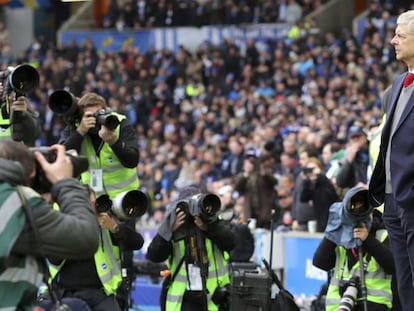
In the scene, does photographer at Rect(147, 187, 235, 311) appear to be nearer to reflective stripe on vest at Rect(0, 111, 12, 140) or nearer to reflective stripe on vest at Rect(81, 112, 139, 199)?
reflective stripe on vest at Rect(81, 112, 139, 199)

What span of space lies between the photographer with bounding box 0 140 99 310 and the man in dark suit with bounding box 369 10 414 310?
2.23m

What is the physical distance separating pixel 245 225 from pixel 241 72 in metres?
16.1

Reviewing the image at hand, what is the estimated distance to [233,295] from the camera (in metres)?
9.85

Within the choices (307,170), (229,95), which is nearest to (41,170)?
(307,170)

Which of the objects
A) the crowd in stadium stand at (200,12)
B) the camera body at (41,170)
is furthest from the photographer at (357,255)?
the crowd in stadium stand at (200,12)

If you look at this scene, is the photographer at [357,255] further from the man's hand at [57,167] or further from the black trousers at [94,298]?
the man's hand at [57,167]

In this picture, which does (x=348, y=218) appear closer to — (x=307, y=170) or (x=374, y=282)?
(x=374, y=282)

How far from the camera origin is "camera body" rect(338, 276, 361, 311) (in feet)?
29.8

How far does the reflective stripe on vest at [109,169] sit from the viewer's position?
9680 mm

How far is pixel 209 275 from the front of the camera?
10.0 meters

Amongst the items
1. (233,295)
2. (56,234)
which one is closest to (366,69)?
(233,295)

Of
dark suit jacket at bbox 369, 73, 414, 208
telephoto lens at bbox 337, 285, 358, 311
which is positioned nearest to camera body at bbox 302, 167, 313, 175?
telephoto lens at bbox 337, 285, 358, 311

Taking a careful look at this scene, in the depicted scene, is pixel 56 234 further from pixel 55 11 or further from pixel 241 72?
pixel 55 11

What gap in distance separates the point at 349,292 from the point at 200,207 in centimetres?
124
